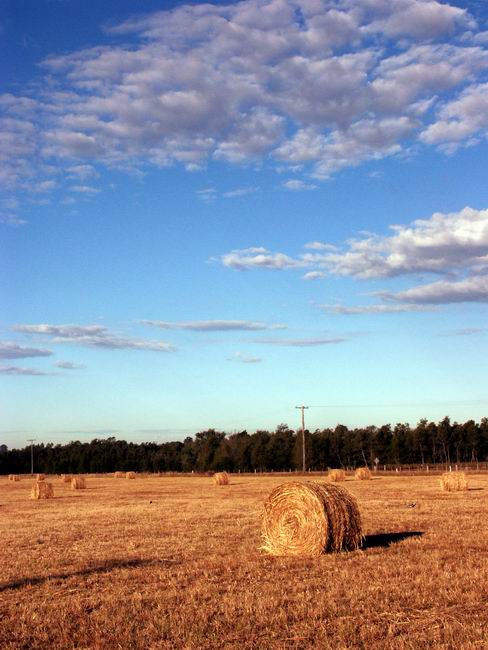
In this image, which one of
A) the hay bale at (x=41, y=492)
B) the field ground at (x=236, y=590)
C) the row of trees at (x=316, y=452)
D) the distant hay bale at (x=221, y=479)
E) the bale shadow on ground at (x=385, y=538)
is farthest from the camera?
the row of trees at (x=316, y=452)

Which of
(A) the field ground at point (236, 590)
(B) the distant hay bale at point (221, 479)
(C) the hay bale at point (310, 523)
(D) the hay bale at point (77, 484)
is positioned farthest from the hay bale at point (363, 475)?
(C) the hay bale at point (310, 523)

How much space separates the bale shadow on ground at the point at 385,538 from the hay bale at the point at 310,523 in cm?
44

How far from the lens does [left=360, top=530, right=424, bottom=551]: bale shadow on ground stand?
15.7 metres

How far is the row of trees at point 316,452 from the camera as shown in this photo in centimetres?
13250

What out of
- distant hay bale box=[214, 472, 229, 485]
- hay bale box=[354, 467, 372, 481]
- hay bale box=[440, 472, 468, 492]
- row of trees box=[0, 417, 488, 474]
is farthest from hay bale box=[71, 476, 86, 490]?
row of trees box=[0, 417, 488, 474]

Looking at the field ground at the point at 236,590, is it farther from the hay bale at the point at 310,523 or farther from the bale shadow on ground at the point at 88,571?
the hay bale at the point at 310,523

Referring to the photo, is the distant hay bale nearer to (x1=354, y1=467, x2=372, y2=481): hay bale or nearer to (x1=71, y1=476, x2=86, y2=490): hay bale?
(x1=71, y1=476, x2=86, y2=490): hay bale

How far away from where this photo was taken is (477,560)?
1320cm

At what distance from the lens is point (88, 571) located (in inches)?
525

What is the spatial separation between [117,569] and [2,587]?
83.0 inches

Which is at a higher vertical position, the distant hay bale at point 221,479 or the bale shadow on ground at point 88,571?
the bale shadow on ground at point 88,571

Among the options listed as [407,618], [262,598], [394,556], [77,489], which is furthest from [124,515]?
[77,489]

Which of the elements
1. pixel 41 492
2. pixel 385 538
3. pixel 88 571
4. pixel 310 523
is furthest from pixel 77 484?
pixel 88 571

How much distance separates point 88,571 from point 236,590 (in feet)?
11.2
